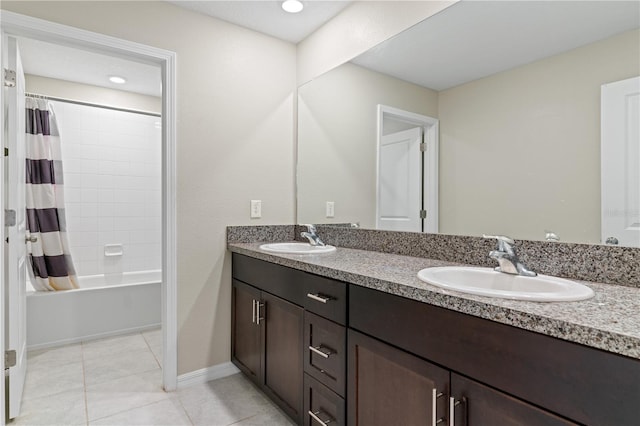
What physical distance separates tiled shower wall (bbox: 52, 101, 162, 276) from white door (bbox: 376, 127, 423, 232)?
2730mm

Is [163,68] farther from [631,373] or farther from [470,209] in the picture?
[631,373]

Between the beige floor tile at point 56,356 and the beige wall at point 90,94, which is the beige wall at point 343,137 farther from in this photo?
the beige wall at point 90,94

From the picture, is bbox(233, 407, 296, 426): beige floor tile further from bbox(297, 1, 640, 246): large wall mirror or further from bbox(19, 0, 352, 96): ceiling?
bbox(19, 0, 352, 96): ceiling

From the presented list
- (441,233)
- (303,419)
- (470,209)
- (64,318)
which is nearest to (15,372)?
(64,318)

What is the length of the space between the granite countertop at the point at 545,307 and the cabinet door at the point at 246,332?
2.49 ft

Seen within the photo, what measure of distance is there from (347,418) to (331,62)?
6.62ft

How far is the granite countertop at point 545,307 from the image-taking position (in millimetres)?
719

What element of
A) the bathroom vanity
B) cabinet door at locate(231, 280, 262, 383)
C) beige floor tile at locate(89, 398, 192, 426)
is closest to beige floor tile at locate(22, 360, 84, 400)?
beige floor tile at locate(89, 398, 192, 426)

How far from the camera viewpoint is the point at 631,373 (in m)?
0.69

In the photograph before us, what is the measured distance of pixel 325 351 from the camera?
1.48 m

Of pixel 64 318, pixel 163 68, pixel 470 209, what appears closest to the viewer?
pixel 470 209

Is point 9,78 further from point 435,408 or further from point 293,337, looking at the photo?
point 435,408

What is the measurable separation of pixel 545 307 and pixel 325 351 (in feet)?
2.87

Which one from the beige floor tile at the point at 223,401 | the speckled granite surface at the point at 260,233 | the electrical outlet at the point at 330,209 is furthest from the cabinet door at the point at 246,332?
the electrical outlet at the point at 330,209
